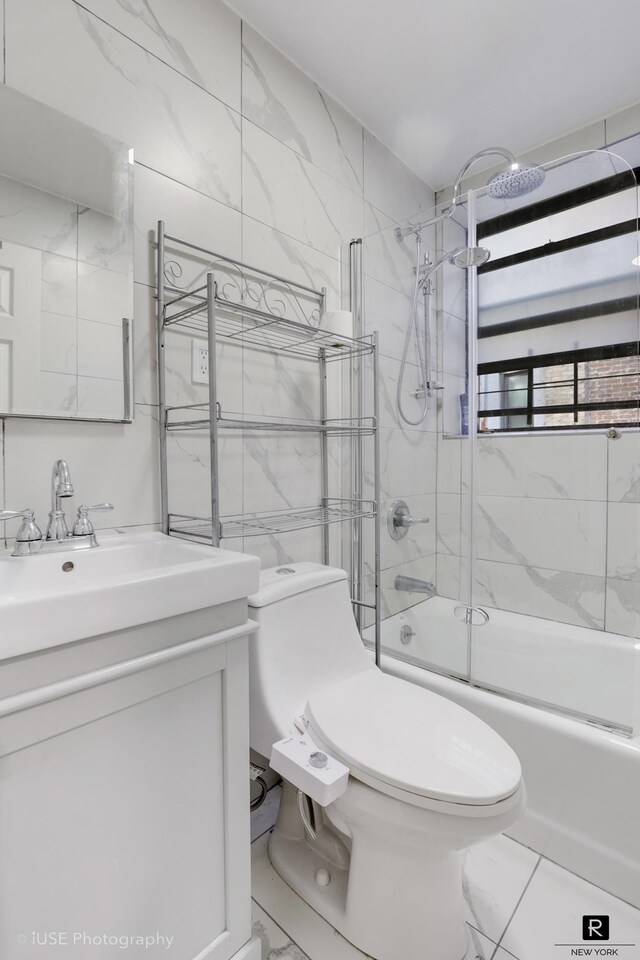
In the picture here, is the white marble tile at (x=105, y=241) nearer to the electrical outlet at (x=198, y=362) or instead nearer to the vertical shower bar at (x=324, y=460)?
the electrical outlet at (x=198, y=362)

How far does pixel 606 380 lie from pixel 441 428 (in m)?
0.59

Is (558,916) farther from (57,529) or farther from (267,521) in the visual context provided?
(57,529)

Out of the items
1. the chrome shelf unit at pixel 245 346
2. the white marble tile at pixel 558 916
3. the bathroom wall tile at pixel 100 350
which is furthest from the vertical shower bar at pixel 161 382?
the white marble tile at pixel 558 916

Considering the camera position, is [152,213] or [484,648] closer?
[152,213]

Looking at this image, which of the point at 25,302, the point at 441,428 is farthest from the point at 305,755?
the point at 441,428

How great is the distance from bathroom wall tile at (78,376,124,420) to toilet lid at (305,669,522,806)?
85 centimetres

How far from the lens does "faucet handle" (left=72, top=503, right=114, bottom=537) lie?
3.34 feet

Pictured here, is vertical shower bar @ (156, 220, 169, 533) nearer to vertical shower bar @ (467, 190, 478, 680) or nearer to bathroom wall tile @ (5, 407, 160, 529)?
bathroom wall tile @ (5, 407, 160, 529)

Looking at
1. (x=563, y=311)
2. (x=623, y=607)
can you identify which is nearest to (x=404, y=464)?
(x=563, y=311)

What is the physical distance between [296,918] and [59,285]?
5.14 ft

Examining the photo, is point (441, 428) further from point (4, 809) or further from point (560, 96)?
point (4, 809)

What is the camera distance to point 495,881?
123 centimetres

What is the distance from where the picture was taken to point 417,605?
1.92 metres

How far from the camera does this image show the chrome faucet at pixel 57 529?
0.93m
